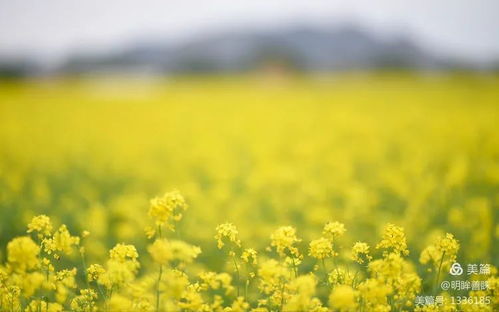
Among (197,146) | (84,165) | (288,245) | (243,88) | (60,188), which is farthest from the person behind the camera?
(243,88)

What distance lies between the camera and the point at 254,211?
549 centimetres

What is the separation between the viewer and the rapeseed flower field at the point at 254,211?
2205 mm

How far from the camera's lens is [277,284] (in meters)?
2.19

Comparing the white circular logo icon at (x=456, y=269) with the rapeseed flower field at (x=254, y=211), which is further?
the white circular logo icon at (x=456, y=269)

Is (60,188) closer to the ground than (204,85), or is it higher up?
closer to the ground

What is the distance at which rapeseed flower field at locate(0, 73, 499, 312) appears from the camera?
7.23ft

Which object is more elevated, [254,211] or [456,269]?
[254,211]

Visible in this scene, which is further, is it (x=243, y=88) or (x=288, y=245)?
(x=243, y=88)

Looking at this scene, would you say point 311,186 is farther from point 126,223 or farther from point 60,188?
point 60,188

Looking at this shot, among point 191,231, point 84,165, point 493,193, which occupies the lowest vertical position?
point 191,231

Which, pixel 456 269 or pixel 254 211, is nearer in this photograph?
pixel 456 269

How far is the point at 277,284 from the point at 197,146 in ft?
22.3

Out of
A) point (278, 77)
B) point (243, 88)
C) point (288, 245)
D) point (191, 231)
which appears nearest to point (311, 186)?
point (191, 231)

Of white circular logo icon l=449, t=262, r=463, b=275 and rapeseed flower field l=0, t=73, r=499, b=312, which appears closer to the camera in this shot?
rapeseed flower field l=0, t=73, r=499, b=312
